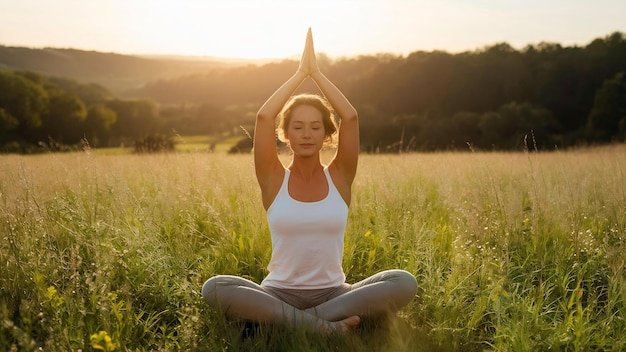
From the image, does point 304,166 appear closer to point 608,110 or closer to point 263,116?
point 263,116

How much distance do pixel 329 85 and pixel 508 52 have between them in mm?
33776

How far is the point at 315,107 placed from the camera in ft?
11.1

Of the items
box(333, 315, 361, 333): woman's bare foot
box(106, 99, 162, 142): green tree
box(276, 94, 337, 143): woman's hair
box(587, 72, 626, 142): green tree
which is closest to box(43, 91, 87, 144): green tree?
box(106, 99, 162, 142): green tree

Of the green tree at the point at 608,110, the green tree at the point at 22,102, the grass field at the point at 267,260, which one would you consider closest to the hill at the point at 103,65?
the green tree at the point at 22,102

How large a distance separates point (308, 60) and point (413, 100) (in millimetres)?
32298

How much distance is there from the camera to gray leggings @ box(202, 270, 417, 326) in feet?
10.2

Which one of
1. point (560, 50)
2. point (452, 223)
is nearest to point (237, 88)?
point (560, 50)

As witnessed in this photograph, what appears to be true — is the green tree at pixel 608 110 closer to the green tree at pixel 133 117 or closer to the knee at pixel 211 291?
the green tree at pixel 133 117

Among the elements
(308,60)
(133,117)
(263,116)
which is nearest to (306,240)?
(263,116)

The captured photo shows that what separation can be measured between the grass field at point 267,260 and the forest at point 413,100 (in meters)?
21.0

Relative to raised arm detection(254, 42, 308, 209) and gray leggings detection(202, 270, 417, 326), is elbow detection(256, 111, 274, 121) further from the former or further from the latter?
gray leggings detection(202, 270, 417, 326)

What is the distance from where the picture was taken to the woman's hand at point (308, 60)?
348 centimetres

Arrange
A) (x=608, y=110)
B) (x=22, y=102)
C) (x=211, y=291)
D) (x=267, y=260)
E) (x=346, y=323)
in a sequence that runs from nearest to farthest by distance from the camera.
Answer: (x=346, y=323)
(x=211, y=291)
(x=267, y=260)
(x=608, y=110)
(x=22, y=102)

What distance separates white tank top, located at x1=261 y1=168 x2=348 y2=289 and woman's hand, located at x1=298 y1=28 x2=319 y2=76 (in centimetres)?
76
